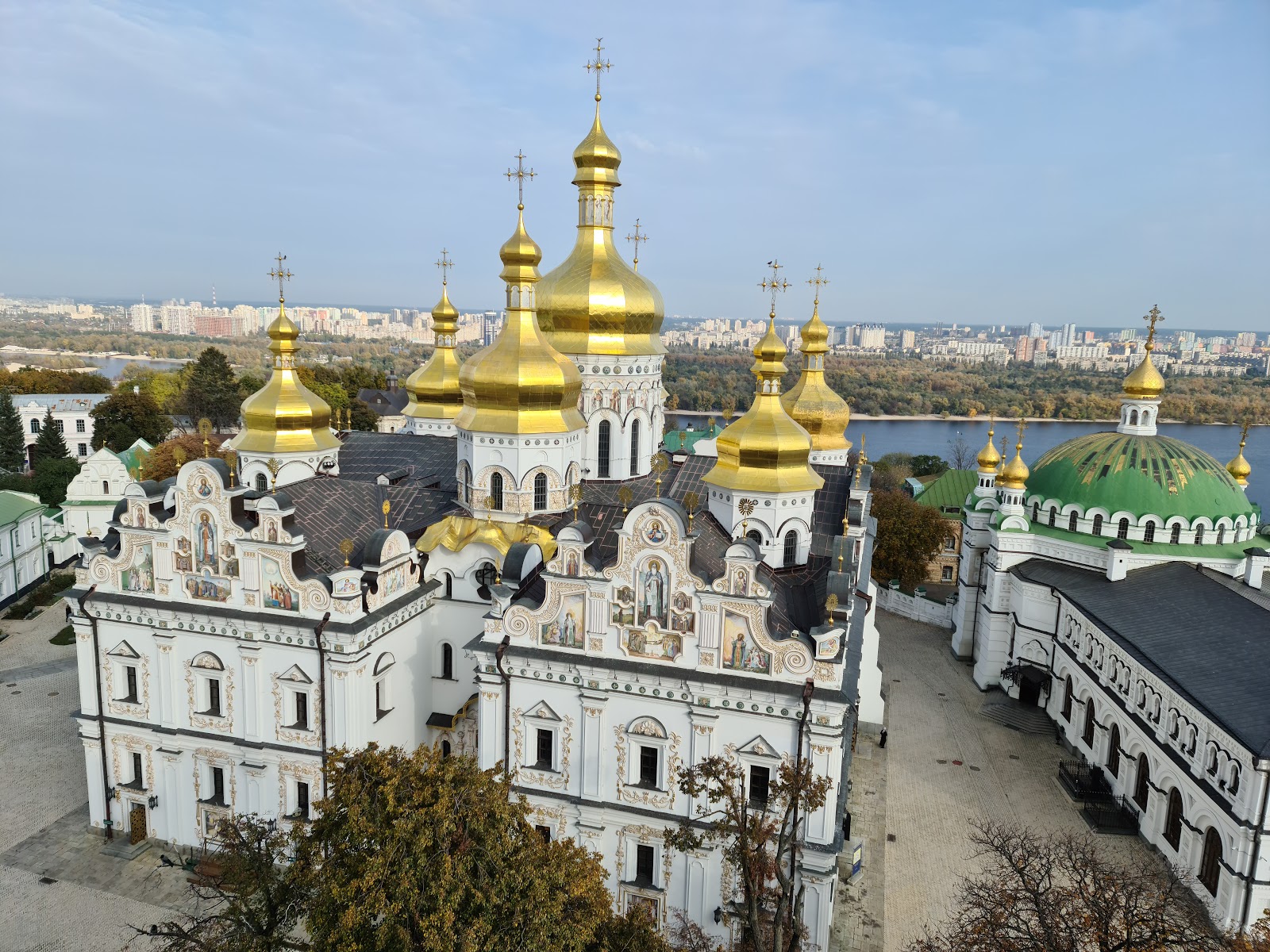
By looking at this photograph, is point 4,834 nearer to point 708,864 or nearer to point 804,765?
point 708,864

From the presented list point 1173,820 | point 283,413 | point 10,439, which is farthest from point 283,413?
point 10,439

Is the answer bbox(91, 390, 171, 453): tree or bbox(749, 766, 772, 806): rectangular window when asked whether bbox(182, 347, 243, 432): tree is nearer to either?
bbox(91, 390, 171, 453): tree

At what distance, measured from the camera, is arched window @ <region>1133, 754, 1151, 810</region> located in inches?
677

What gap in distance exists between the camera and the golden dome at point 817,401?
2334 centimetres

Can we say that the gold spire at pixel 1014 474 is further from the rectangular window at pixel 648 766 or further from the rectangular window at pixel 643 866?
the rectangular window at pixel 643 866

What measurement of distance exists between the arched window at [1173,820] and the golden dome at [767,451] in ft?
28.9

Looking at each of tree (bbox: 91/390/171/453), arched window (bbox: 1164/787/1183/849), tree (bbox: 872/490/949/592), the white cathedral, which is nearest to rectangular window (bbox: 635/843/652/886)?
the white cathedral

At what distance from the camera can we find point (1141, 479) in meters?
22.1

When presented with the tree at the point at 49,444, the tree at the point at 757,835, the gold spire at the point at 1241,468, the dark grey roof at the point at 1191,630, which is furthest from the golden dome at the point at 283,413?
the tree at the point at 49,444

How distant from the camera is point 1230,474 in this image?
23297 mm

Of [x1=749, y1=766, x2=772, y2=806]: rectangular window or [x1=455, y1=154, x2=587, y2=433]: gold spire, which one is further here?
[x1=455, y1=154, x2=587, y2=433]: gold spire

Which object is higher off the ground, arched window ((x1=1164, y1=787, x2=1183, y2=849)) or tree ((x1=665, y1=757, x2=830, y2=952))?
tree ((x1=665, y1=757, x2=830, y2=952))

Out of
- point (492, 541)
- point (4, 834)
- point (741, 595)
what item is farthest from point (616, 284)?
point (4, 834)

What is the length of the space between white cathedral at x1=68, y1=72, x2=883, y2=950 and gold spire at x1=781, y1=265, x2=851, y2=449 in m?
3.23
